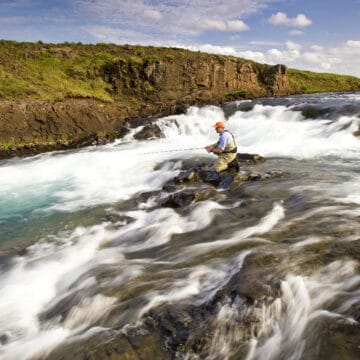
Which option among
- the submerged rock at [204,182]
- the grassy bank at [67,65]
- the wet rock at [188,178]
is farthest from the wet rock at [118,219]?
the grassy bank at [67,65]

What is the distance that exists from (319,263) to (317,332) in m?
1.50

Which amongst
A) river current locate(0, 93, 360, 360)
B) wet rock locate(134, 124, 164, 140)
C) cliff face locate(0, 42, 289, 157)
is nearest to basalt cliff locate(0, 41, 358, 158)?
cliff face locate(0, 42, 289, 157)

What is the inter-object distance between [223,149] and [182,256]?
18.6ft

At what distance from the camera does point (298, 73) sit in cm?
5331

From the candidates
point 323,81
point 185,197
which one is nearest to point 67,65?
point 185,197

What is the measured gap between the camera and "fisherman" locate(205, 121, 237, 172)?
11.9 m

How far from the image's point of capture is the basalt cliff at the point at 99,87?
22.0 metres

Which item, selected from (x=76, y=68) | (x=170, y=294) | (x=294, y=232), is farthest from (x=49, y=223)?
(x=76, y=68)

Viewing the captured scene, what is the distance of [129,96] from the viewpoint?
100 ft

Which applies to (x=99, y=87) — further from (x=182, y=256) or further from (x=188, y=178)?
(x=182, y=256)

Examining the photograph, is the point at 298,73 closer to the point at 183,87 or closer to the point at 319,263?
the point at 183,87

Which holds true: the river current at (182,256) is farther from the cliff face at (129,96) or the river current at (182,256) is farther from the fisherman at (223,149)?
the cliff face at (129,96)

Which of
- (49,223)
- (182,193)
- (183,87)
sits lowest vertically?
(49,223)

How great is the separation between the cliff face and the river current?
22.0ft
